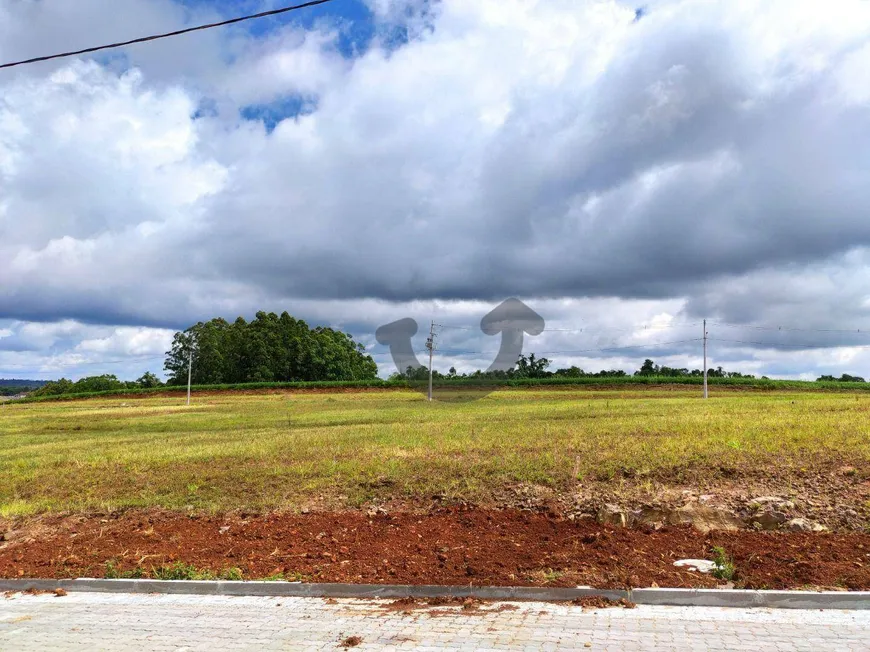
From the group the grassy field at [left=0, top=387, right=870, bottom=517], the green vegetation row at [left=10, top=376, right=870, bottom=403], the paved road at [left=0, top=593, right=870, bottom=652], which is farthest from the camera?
the green vegetation row at [left=10, top=376, right=870, bottom=403]

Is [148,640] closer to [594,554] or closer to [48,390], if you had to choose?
[594,554]

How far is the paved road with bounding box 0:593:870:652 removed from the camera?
17.2 ft

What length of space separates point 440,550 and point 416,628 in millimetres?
1951

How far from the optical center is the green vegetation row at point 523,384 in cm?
5931

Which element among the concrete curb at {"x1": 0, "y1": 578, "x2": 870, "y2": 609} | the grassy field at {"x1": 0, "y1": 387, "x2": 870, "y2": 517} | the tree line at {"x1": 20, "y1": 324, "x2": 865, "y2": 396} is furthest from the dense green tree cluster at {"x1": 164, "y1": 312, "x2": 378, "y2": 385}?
the concrete curb at {"x1": 0, "y1": 578, "x2": 870, "y2": 609}

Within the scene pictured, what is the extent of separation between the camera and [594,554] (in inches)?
283

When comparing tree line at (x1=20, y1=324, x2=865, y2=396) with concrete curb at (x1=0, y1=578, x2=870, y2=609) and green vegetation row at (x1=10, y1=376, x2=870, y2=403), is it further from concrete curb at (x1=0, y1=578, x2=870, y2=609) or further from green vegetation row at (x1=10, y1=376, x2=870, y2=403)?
concrete curb at (x1=0, y1=578, x2=870, y2=609)

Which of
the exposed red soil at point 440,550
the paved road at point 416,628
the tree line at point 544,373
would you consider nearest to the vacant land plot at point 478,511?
the exposed red soil at point 440,550

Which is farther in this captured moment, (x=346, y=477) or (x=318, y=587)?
(x=346, y=477)

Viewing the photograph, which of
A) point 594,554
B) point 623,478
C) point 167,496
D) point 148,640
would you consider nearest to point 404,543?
point 594,554

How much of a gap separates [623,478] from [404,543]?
375 centimetres

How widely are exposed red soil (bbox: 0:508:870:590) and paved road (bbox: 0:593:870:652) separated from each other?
0.61m

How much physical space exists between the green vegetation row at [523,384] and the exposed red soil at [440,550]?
49.4 meters

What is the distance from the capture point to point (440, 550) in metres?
7.63
